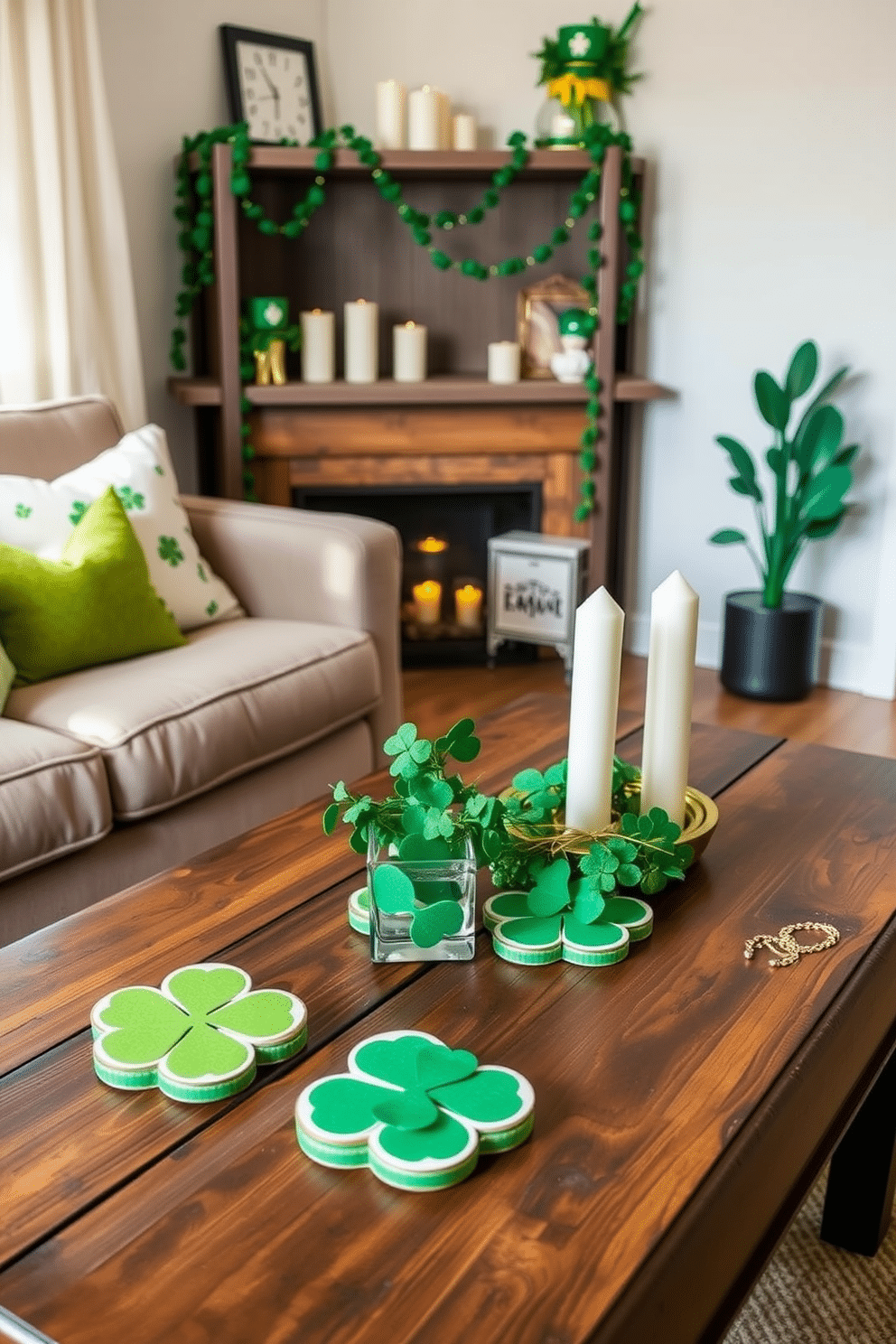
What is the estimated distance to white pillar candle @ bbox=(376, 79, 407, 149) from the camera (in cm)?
334

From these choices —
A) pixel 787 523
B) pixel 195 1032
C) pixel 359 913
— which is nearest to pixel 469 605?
pixel 787 523

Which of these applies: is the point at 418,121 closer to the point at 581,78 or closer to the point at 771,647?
the point at 581,78

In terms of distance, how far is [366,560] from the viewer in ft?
8.02

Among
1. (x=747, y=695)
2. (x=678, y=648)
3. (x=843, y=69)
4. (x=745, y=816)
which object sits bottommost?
(x=747, y=695)

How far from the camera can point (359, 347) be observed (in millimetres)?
3416

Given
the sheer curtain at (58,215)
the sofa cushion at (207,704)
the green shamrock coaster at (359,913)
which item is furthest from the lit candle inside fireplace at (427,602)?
the green shamrock coaster at (359,913)

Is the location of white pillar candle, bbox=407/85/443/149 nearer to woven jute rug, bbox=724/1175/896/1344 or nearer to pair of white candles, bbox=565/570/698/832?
pair of white candles, bbox=565/570/698/832

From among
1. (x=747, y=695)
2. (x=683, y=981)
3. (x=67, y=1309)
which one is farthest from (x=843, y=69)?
(x=67, y=1309)

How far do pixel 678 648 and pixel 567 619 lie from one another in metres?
2.18

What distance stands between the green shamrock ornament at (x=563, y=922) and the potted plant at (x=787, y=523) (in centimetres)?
212

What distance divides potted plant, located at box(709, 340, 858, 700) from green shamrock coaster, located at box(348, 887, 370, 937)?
2201 mm

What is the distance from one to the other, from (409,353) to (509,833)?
7.76ft

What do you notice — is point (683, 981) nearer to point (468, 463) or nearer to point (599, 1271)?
point (599, 1271)

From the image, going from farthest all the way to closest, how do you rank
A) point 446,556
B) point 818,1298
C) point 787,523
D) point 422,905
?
point 446,556 → point 787,523 → point 818,1298 → point 422,905
